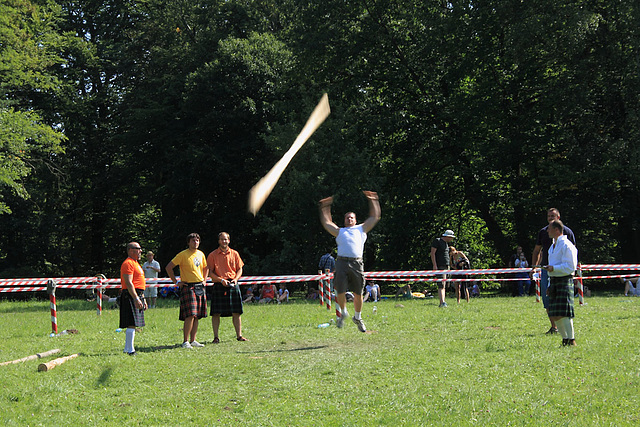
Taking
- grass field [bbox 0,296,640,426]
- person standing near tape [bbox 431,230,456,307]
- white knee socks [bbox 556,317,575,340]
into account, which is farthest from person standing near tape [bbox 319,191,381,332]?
person standing near tape [bbox 431,230,456,307]

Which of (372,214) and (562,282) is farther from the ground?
(372,214)

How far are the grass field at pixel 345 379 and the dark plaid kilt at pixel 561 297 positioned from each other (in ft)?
1.33

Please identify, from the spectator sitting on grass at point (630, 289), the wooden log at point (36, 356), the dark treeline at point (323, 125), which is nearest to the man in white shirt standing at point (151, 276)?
the dark treeline at point (323, 125)

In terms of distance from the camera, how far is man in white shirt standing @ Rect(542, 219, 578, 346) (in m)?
7.87

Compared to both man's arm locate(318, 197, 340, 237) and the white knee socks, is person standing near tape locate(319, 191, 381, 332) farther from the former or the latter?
the white knee socks

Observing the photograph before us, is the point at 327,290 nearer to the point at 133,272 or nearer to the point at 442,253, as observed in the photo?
the point at 442,253

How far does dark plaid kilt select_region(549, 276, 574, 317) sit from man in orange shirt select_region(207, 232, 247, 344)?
13.5 feet

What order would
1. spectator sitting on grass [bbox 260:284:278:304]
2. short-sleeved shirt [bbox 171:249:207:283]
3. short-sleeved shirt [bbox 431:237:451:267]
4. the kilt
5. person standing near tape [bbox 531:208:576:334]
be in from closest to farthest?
the kilt → person standing near tape [bbox 531:208:576:334] → short-sleeved shirt [bbox 171:249:207:283] → short-sleeved shirt [bbox 431:237:451:267] → spectator sitting on grass [bbox 260:284:278:304]

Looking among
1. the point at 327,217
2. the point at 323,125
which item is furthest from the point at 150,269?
the point at 327,217

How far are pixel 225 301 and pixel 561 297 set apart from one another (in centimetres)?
448

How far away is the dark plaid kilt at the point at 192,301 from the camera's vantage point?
9172 millimetres

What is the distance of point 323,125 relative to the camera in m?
23.4

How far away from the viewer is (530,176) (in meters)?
25.4

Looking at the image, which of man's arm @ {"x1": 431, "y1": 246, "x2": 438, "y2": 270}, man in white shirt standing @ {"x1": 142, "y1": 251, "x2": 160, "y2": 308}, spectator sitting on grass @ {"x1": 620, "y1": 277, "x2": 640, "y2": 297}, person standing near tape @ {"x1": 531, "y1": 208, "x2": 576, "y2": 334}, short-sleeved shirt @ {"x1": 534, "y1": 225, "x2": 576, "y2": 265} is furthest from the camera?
spectator sitting on grass @ {"x1": 620, "y1": 277, "x2": 640, "y2": 297}
